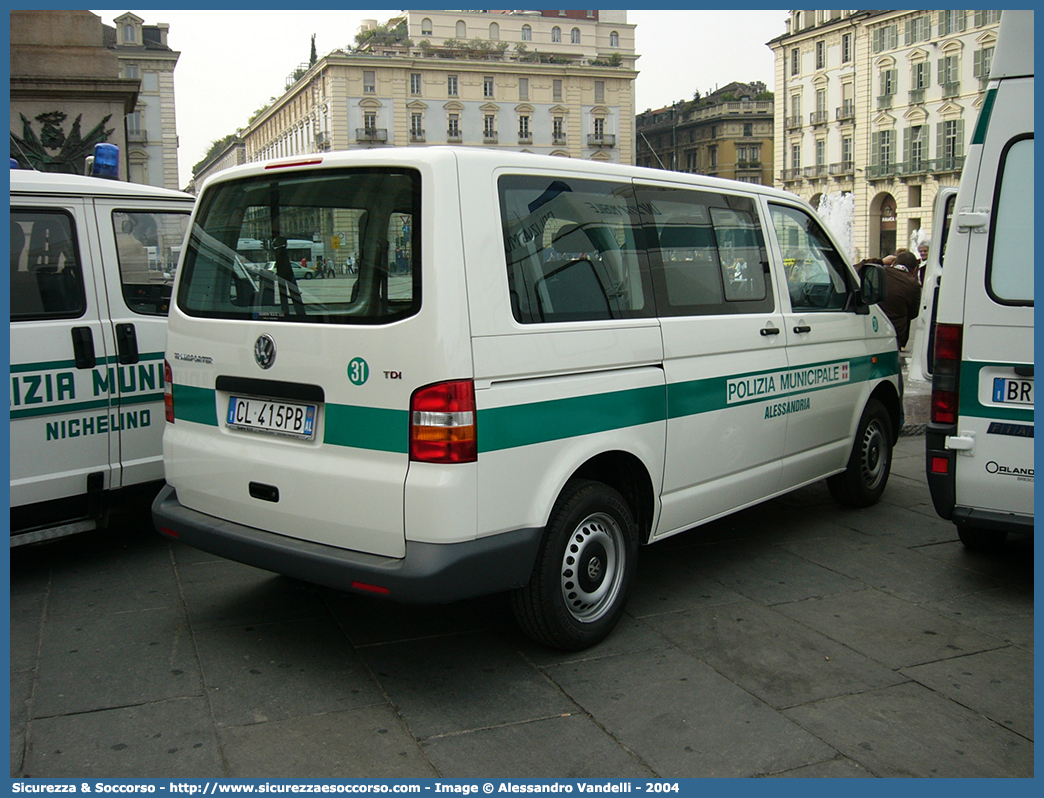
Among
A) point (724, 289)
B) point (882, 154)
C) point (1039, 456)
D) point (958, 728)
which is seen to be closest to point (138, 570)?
point (724, 289)

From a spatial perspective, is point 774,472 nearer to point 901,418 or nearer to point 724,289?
point 724,289

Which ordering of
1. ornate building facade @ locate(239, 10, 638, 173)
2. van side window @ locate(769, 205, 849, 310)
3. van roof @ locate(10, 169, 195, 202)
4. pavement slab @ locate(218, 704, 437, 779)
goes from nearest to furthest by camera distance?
pavement slab @ locate(218, 704, 437, 779) < van roof @ locate(10, 169, 195, 202) < van side window @ locate(769, 205, 849, 310) < ornate building facade @ locate(239, 10, 638, 173)

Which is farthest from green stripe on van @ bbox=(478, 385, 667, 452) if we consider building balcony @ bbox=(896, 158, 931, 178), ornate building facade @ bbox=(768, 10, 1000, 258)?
building balcony @ bbox=(896, 158, 931, 178)

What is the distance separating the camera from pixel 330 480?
3668 mm

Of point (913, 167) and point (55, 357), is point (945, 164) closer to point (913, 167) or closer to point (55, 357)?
point (913, 167)

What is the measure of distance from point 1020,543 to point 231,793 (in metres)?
4.80

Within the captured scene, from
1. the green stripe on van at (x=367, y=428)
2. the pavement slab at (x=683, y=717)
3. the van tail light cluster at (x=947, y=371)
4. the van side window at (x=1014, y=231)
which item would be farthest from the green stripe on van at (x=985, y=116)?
the green stripe on van at (x=367, y=428)

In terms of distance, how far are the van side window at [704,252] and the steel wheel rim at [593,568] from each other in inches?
39.8

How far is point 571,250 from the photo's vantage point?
4.00 m

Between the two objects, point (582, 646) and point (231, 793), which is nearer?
point (231, 793)

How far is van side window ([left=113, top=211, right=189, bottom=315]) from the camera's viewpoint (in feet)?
17.5

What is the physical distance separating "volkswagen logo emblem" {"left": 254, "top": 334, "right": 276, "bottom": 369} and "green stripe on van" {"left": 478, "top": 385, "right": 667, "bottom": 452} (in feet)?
3.11

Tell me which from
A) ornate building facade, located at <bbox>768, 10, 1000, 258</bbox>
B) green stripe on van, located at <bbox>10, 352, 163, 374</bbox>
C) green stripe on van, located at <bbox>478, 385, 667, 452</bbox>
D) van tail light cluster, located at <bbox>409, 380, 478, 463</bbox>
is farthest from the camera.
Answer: ornate building facade, located at <bbox>768, 10, 1000, 258</bbox>

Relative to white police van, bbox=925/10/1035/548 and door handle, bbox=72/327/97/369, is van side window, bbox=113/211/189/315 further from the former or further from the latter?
white police van, bbox=925/10/1035/548
